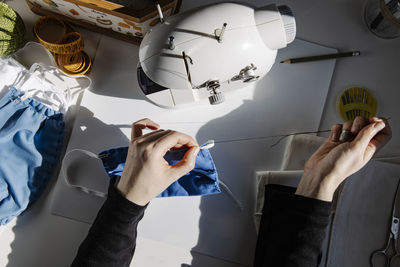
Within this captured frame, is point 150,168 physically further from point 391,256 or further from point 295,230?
point 391,256

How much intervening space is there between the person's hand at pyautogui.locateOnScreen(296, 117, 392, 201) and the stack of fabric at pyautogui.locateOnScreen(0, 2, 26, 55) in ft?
2.57

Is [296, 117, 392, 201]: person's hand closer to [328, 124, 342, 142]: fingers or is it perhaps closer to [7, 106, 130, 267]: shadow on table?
[328, 124, 342, 142]: fingers

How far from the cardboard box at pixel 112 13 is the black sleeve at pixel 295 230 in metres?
0.49

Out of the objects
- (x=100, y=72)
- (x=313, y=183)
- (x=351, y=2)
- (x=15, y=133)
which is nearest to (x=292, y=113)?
(x=313, y=183)

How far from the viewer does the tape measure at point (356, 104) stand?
30.1 inches

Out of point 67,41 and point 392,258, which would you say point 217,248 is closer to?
point 392,258

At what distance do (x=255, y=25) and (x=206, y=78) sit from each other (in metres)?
0.14

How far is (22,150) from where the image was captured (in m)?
0.69

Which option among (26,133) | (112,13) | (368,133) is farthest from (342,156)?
(26,133)

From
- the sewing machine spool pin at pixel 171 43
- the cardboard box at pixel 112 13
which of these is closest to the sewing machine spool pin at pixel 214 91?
the sewing machine spool pin at pixel 171 43

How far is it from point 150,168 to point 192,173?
0.56 ft

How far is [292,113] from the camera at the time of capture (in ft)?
2.54

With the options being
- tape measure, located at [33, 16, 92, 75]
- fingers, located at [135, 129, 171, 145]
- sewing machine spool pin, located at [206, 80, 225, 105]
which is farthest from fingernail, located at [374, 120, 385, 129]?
tape measure, located at [33, 16, 92, 75]

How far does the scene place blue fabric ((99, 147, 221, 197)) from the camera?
68 cm
